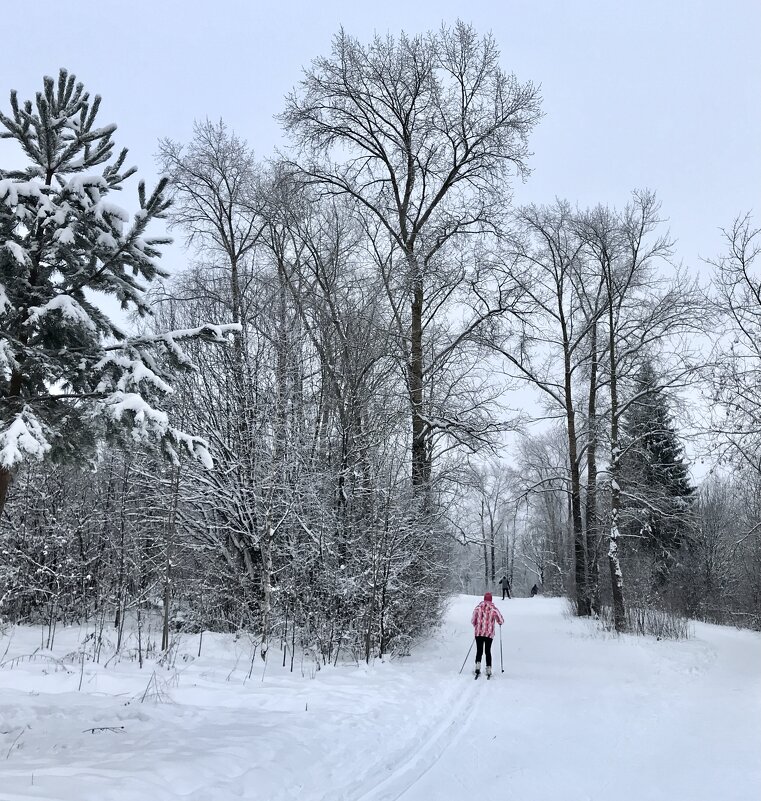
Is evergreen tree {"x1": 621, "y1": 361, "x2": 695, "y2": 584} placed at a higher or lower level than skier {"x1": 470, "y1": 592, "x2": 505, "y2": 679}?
higher

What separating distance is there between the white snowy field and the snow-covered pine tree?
2.74 metres

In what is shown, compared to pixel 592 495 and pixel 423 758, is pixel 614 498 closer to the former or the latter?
pixel 592 495

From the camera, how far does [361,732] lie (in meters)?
6.31

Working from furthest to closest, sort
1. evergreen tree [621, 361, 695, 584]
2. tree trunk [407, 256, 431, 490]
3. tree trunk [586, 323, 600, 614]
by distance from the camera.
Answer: tree trunk [586, 323, 600, 614]
evergreen tree [621, 361, 695, 584]
tree trunk [407, 256, 431, 490]

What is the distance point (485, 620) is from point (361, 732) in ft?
17.8

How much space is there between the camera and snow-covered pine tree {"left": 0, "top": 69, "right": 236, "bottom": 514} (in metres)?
5.70

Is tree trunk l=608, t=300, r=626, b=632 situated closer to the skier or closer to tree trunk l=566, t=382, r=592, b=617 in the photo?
tree trunk l=566, t=382, r=592, b=617

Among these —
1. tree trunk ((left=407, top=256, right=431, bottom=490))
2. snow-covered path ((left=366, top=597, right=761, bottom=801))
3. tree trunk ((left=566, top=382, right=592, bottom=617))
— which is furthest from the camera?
tree trunk ((left=566, top=382, right=592, bottom=617))

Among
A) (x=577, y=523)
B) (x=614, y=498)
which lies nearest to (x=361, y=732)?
(x=614, y=498)

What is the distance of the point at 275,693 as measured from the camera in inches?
310

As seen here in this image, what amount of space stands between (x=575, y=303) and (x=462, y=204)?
20.9ft

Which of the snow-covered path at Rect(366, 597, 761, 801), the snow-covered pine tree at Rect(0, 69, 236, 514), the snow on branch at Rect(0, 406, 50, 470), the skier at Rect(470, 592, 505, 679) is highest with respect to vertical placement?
the snow-covered pine tree at Rect(0, 69, 236, 514)

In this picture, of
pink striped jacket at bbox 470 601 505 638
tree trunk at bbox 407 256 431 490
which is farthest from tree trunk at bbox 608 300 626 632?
pink striped jacket at bbox 470 601 505 638

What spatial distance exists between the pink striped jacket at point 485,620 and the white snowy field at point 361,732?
2.73 feet
